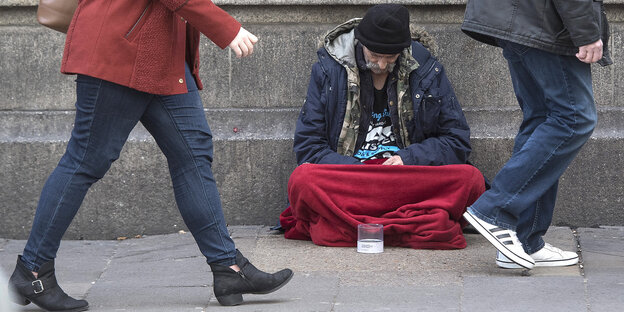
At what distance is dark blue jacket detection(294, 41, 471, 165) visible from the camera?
5272mm

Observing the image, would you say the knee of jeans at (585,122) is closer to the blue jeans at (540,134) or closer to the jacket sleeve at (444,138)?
the blue jeans at (540,134)

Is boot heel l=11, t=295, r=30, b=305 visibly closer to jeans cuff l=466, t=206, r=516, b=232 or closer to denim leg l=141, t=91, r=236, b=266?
denim leg l=141, t=91, r=236, b=266

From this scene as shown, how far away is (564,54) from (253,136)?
2057 millimetres

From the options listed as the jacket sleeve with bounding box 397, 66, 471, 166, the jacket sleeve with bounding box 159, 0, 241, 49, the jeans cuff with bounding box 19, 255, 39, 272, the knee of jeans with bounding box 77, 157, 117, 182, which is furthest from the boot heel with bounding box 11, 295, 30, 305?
the jacket sleeve with bounding box 397, 66, 471, 166

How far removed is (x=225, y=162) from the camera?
5691mm

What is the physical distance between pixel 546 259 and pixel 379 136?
1.20 meters

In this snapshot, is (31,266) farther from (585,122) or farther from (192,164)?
(585,122)

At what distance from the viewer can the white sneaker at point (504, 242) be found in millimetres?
4332

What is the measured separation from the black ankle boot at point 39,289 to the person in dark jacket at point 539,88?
168 centimetres

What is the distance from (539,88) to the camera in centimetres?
439

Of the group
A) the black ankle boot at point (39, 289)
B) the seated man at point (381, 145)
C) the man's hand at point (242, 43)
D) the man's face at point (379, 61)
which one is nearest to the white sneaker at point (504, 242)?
the seated man at point (381, 145)

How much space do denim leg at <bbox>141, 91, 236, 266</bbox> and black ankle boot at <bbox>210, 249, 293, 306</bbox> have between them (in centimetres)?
4

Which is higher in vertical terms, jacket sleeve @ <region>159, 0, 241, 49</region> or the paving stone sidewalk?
jacket sleeve @ <region>159, 0, 241, 49</region>

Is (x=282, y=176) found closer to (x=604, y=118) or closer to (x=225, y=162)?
(x=225, y=162)
